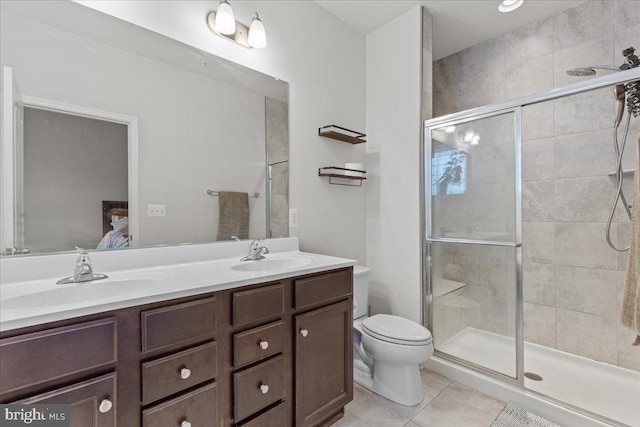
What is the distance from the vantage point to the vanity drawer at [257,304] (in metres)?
1.14

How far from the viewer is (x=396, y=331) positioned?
1791mm

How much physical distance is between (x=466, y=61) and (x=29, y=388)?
11.5 ft

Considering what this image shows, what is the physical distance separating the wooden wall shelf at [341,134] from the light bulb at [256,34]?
670mm

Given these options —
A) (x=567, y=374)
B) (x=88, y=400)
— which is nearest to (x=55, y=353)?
(x=88, y=400)

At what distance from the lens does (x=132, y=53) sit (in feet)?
4.61

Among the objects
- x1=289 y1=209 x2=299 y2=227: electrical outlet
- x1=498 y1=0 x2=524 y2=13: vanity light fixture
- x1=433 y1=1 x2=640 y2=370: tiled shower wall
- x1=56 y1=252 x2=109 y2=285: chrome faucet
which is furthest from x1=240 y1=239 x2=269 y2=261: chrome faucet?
x1=498 y1=0 x2=524 y2=13: vanity light fixture

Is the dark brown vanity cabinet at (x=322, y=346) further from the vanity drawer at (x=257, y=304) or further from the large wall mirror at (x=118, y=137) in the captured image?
the large wall mirror at (x=118, y=137)

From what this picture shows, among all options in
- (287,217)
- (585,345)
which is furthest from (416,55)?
(585,345)

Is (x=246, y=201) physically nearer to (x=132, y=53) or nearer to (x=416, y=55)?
(x=132, y=53)

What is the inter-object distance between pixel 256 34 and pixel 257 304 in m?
1.55

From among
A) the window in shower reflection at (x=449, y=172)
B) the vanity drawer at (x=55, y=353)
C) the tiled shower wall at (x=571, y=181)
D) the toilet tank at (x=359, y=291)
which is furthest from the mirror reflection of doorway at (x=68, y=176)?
the tiled shower wall at (x=571, y=181)

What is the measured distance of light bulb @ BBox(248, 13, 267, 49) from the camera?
1756mm
